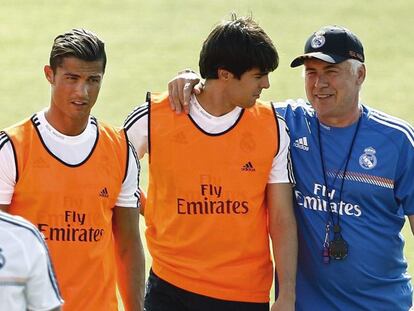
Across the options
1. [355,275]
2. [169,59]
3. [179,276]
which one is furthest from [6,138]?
[169,59]

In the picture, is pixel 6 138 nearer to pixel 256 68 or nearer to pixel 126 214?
pixel 126 214

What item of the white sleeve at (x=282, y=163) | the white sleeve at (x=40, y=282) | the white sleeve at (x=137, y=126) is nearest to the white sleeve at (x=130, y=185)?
the white sleeve at (x=137, y=126)

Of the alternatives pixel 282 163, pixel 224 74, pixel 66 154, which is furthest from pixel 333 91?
pixel 66 154

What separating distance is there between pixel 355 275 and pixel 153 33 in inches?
316

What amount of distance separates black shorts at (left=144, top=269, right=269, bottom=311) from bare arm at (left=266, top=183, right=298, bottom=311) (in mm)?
162

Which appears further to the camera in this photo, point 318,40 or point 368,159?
point 318,40

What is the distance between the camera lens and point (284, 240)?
5.53 metres

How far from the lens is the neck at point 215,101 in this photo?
5.57 m

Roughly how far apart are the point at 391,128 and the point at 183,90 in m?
1.02

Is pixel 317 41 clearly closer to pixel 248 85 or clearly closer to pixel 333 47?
pixel 333 47

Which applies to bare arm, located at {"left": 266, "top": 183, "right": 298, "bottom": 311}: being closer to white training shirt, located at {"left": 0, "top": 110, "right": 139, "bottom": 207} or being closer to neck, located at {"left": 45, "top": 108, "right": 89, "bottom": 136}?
white training shirt, located at {"left": 0, "top": 110, "right": 139, "bottom": 207}

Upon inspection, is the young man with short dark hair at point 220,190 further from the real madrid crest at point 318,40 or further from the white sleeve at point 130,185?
the real madrid crest at point 318,40

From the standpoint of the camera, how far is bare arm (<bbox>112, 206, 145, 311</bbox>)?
5.43 m

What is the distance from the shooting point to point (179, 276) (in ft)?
18.3
